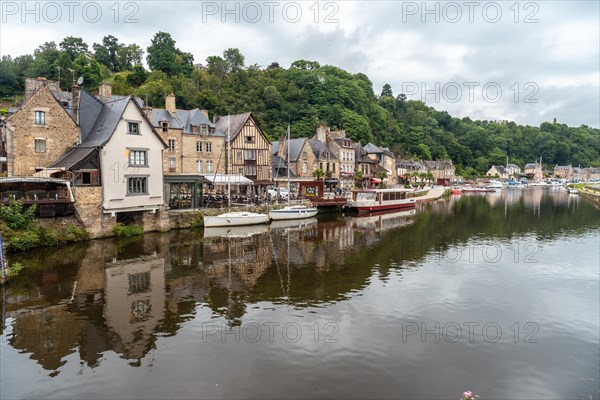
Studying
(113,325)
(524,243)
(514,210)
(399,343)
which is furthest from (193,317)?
(514,210)

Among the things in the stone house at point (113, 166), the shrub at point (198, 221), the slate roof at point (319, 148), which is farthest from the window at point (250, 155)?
the slate roof at point (319, 148)

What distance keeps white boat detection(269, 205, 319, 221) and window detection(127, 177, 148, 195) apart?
12.7 metres

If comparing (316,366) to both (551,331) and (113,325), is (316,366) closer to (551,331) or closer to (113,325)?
(113,325)

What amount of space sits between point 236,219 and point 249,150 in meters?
12.9

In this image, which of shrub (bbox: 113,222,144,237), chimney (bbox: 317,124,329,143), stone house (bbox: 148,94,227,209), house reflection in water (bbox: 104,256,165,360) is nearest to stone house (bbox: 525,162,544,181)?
chimney (bbox: 317,124,329,143)

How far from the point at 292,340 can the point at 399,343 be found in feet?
10.7

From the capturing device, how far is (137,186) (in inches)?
1146

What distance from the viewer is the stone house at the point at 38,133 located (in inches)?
1049

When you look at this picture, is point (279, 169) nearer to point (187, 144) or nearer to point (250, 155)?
point (250, 155)

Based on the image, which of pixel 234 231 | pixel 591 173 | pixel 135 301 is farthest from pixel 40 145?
pixel 591 173

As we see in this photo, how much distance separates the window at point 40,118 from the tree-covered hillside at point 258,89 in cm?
2145

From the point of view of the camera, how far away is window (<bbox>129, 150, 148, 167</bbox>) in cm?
2894

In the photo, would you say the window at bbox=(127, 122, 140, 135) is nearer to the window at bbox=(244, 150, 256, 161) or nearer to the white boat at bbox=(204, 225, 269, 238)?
the white boat at bbox=(204, 225, 269, 238)

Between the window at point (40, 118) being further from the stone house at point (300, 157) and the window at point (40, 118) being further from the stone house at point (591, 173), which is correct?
the stone house at point (591, 173)
